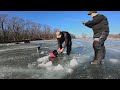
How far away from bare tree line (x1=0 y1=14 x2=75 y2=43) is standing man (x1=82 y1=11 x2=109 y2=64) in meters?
0.37

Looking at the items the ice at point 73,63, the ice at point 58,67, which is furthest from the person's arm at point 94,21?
the ice at point 58,67

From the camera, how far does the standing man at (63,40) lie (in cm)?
385

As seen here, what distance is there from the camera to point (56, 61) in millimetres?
3785

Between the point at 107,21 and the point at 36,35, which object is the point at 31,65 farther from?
the point at 107,21

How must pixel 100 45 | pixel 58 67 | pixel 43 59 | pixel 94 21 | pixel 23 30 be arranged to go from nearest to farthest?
1. pixel 58 67
2. pixel 94 21
3. pixel 100 45
4. pixel 43 59
5. pixel 23 30

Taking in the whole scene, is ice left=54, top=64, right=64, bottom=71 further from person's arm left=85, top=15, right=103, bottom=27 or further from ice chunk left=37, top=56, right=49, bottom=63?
person's arm left=85, top=15, right=103, bottom=27

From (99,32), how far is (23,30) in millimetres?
1292

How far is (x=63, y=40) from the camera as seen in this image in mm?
4172

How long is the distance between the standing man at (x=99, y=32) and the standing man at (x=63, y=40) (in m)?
0.45

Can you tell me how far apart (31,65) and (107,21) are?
131cm

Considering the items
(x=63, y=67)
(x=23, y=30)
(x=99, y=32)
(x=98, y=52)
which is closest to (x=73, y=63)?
(x=63, y=67)

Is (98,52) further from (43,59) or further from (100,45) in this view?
(43,59)
